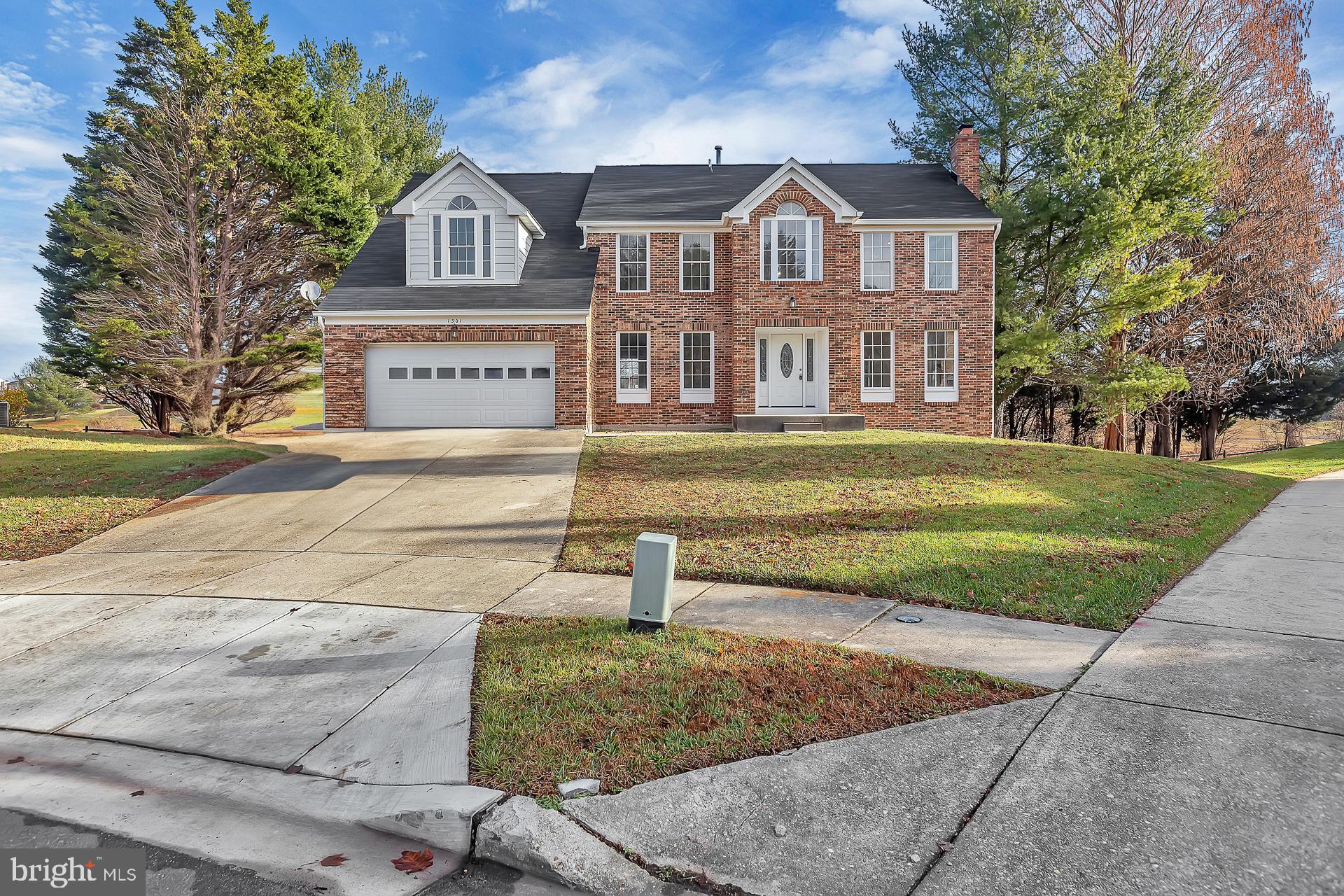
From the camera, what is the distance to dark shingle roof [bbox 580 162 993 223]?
2058cm

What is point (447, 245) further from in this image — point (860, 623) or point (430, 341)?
point (860, 623)

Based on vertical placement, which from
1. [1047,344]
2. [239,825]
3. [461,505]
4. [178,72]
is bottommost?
[239,825]

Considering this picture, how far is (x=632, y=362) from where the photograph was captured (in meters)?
20.4

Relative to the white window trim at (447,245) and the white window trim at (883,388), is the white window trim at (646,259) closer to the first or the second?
the white window trim at (447,245)

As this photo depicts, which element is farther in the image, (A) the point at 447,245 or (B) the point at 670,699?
(A) the point at 447,245

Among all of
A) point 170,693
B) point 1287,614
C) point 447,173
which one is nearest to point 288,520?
point 170,693

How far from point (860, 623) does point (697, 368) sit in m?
15.3

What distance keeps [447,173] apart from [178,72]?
10146mm

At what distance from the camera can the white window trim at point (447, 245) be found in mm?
19375

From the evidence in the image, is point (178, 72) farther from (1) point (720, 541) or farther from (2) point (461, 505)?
(1) point (720, 541)

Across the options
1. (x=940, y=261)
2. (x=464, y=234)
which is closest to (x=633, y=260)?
(x=464, y=234)

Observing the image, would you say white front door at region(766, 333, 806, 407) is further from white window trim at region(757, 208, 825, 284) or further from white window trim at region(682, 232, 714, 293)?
white window trim at region(682, 232, 714, 293)

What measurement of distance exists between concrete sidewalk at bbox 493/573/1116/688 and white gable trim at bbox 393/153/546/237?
581 inches

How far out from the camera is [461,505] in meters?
10.1
